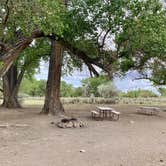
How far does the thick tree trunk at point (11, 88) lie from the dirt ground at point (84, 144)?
9116mm

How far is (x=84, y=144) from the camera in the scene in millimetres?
10242

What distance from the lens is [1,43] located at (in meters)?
14.1

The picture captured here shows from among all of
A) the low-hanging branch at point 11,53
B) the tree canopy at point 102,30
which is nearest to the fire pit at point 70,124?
the tree canopy at point 102,30

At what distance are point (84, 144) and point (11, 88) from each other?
1532 centimetres

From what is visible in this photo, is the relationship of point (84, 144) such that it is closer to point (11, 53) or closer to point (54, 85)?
point (11, 53)

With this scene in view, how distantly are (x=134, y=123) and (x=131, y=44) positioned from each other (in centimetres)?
324

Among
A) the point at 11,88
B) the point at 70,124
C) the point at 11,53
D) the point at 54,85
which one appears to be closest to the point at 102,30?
the point at 11,53

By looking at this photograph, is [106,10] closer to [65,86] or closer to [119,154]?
[119,154]

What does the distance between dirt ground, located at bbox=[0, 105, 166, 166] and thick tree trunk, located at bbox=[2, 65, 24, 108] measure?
9116 mm

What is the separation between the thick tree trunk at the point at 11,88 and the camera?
79.5 ft

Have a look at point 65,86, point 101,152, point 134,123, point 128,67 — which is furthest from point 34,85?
point 101,152

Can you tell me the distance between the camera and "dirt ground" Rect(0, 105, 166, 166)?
8.01 metres

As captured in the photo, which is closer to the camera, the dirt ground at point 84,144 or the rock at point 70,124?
the dirt ground at point 84,144

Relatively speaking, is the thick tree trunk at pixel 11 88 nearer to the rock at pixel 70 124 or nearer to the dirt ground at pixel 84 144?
the dirt ground at pixel 84 144
